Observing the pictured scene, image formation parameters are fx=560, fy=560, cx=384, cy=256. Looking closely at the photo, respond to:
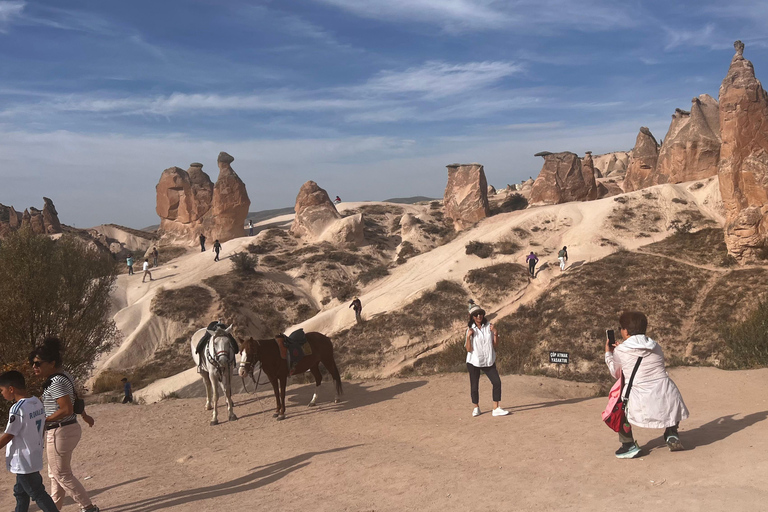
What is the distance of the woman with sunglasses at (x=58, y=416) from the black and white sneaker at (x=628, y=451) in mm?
6242

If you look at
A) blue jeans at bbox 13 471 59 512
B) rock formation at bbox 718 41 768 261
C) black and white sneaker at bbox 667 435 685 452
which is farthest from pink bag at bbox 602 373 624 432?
rock formation at bbox 718 41 768 261

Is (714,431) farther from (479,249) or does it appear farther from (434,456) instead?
(479,249)

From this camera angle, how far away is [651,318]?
943 inches

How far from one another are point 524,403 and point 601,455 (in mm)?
3782

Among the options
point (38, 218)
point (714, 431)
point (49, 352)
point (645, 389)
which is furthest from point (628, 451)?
point (38, 218)

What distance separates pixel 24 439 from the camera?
5.69 metres

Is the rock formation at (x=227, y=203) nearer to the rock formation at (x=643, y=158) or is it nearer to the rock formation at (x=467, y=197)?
the rock formation at (x=467, y=197)

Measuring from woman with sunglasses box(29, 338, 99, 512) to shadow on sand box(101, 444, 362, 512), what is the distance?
0.82 m

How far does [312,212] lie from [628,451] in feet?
142

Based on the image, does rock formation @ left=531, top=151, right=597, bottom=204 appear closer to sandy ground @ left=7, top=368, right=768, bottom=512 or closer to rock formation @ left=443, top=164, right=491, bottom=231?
rock formation @ left=443, top=164, right=491, bottom=231

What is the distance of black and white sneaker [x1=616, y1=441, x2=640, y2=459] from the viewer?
21.8 feet

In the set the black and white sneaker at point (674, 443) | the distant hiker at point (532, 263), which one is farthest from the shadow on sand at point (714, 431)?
the distant hiker at point (532, 263)

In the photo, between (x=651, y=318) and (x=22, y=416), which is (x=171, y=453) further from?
(x=651, y=318)

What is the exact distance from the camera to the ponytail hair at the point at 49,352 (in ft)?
20.7
